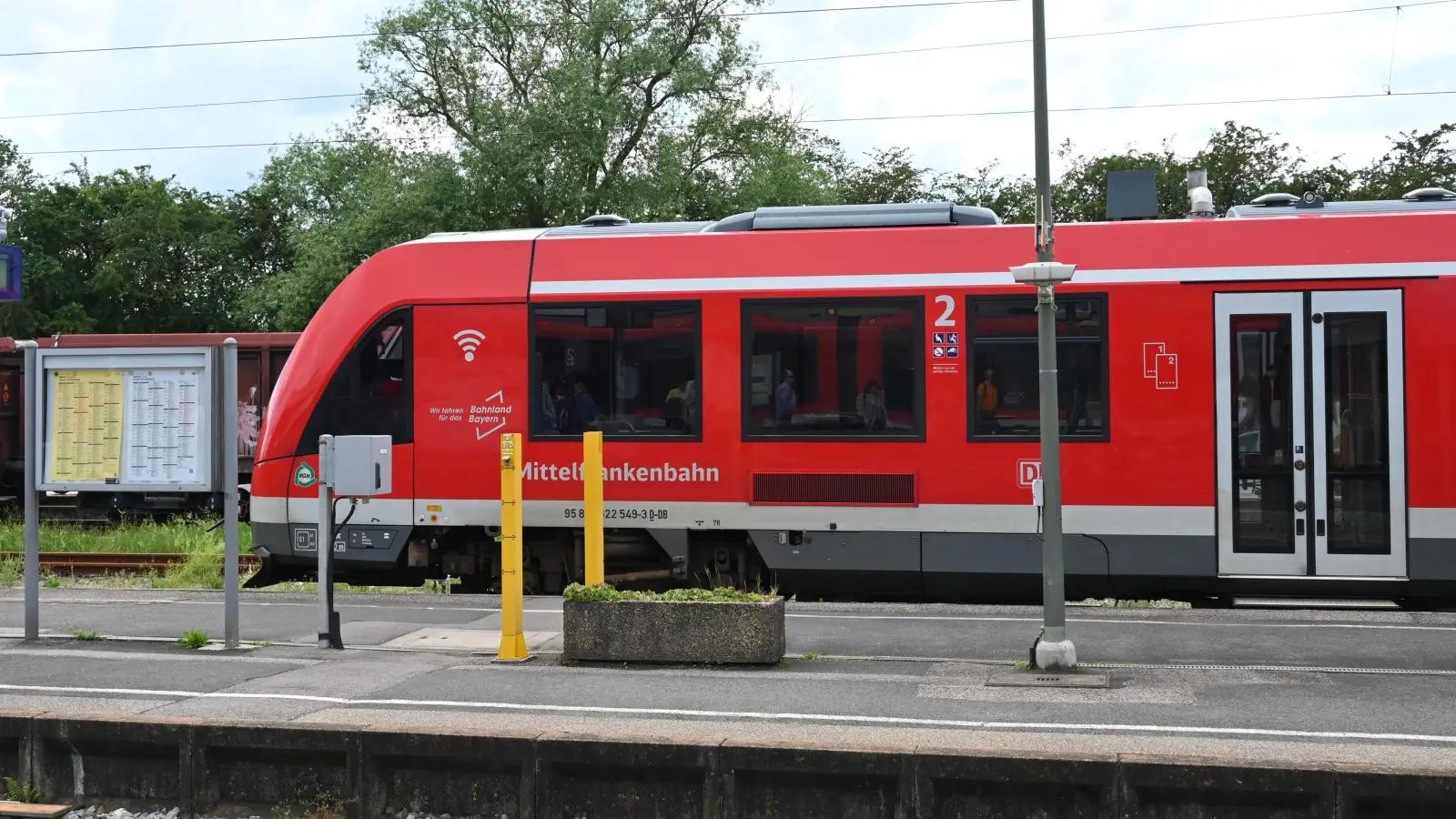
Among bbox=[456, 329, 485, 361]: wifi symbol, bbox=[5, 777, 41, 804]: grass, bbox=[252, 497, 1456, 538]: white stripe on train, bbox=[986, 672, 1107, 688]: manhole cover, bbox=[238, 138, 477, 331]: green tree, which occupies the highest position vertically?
bbox=[238, 138, 477, 331]: green tree

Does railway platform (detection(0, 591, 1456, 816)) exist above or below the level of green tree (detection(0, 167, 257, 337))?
below

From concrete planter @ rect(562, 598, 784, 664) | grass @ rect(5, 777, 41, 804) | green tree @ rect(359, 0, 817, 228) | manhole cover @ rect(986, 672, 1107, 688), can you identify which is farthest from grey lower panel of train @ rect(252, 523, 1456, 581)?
green tree @ rect(359, 0, 817, 228)

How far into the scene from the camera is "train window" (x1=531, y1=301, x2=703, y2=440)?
11.7 metres

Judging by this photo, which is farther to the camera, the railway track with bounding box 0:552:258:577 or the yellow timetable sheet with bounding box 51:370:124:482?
the railway track with bounding box 0:552:258:577

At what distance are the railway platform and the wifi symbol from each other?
2270 millimetres

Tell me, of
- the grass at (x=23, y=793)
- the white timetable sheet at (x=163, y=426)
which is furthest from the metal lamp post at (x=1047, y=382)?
the white timetable sheet at (x=163, y=426)

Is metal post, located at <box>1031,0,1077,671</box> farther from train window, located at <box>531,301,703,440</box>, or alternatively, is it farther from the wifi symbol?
the wifi symbol

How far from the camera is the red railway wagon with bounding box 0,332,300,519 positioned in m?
21.1

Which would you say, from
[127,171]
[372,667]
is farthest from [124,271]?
[372,667]

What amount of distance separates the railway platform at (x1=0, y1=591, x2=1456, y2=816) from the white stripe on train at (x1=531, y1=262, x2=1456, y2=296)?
8.84 ft

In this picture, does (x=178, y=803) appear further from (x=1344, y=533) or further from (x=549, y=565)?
(x=1344, y=533)

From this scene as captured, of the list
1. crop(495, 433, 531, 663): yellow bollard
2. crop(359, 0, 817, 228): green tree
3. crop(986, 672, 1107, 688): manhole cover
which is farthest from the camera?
crop(359, 0, 817, 228): green tree

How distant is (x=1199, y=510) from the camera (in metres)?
10.9

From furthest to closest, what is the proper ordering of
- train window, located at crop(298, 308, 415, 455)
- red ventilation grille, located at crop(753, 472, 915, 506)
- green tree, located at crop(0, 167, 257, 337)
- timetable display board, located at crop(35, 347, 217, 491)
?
1. green tree, located at crop(0, 167, 257, 337)
2. train window, located at crop(298, 308, 415, 455)
3. red ventilation grille, located at crop(753, 472, 915, 506)
4. timetable display board, located at crop(35, 347, 217, 491)
